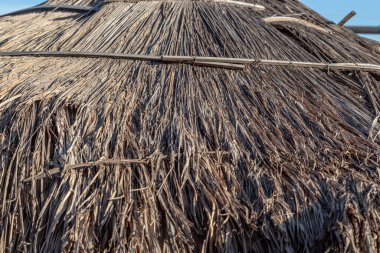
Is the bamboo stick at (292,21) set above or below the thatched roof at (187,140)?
above

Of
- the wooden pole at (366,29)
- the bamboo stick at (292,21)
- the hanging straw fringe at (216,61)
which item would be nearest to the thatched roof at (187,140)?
the hanging straw fringe at (216,61)

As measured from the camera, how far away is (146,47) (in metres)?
3.88

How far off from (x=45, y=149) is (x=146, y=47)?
1010 mm

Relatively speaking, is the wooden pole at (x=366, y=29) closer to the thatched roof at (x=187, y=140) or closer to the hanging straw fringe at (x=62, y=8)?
the thatched roof at (x=187, y=140)

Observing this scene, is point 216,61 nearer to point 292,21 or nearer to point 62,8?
point 292,21

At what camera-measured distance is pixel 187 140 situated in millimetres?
3018

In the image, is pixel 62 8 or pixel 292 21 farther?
pixel 62 8

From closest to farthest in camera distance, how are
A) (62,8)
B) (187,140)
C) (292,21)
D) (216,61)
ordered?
(187,140) → (216,61) → (292,21) → (62,8)

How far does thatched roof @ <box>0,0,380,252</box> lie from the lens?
2.76 metres

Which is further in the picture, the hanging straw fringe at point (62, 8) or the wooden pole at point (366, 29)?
the hanging straw fringe at point (62, 8)

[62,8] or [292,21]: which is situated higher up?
[292,21]

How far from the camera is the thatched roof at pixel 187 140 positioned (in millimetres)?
2762

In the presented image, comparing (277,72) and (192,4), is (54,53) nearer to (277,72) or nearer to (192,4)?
(192,4)

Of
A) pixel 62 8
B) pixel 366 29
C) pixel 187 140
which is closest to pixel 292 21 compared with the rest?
pixel 366 29
